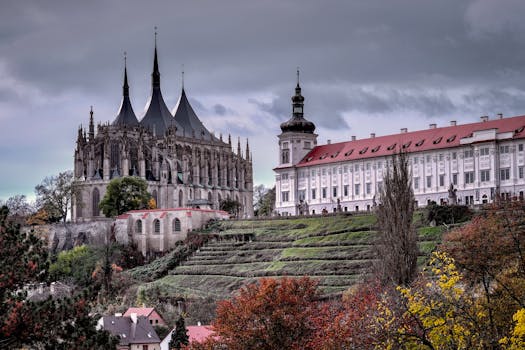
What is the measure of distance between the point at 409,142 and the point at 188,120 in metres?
47.7

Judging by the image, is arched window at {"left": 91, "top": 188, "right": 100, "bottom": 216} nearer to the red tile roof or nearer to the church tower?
the church tower

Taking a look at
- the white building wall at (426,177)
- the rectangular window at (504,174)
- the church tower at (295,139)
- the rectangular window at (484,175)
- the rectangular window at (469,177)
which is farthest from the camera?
the church tower at (295,139)

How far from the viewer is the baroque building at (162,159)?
120 metres

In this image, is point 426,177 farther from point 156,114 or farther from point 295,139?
point 156,114

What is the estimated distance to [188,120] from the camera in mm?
140750

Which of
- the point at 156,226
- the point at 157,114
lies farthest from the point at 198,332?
the point at 157,114

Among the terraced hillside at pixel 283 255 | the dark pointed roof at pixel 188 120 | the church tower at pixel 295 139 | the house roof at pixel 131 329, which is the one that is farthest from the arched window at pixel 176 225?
the dark pointed roof at pixel 188 120

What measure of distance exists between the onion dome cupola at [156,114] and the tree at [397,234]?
76969 millimetres

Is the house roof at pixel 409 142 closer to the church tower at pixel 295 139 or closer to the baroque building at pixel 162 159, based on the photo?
the church tower at pixel 295 139

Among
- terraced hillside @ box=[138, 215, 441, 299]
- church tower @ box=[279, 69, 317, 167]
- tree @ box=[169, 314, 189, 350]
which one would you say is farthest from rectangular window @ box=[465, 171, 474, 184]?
tree @ box=[169, 314, 189, 350]

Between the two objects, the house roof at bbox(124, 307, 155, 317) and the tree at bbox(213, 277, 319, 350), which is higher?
the tree at bbox(213, 277, 319, 350)

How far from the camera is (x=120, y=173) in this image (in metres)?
121

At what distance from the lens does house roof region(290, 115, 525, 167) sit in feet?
301

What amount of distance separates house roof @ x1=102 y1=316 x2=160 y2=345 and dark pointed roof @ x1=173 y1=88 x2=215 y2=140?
2745 inches
